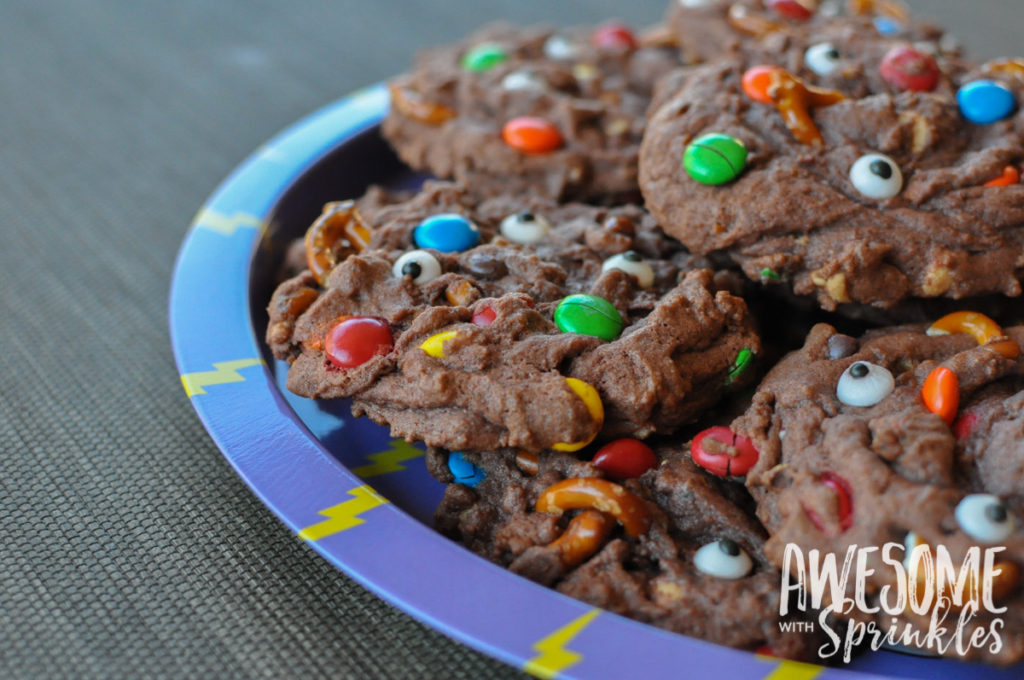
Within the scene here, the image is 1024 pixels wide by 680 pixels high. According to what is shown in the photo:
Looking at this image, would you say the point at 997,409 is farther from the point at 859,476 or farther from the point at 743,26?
the point at 743,26

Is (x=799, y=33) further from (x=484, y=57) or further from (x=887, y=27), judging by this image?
(x=484, y=57)

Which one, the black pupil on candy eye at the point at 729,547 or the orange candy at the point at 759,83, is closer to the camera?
the black pupil on candy eye at the point at 729,547

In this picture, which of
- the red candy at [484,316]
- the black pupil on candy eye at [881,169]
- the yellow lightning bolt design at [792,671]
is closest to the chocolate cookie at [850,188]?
the black pupil on candy eye at [881,169]

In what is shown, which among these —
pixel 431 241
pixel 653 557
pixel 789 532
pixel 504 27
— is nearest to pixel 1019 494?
pixel 789 532

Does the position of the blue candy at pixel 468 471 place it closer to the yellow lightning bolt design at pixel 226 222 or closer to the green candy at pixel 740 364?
the green candy at pixel 740 364

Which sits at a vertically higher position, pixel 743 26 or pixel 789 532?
pixel 743 26

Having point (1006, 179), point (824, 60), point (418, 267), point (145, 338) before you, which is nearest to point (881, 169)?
point (1006, 179)
